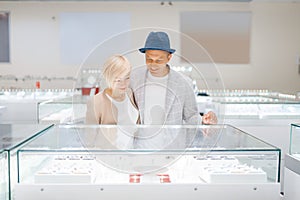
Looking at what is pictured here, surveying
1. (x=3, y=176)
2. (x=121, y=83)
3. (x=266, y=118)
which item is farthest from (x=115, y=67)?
(x=266, y=118)

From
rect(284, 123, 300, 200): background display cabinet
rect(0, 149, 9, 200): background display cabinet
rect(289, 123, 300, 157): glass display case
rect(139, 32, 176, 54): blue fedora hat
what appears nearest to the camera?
rect(0, 149, 9, 200): background display cabinet

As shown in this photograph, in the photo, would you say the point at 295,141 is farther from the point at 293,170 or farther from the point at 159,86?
the point at 159,86

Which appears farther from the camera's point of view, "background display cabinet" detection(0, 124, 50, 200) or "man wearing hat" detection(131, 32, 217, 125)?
"man wearing hat" detection(131, 32, 217, 125)

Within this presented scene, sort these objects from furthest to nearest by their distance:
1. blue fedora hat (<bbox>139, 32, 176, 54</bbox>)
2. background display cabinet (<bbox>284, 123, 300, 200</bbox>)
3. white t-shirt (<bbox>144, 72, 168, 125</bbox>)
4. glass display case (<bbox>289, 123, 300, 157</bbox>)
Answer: glass display case (<bbox>289, 123, 300, 157</bbox>)
background display cabinet (<bbox>284, 123, 300, 200</bbox>)
white t-shirt (<bbox>144, 72, 168, 125</bbox>)
blue fedora hat (<bbox>139, 32, 176, 54</bbox>)

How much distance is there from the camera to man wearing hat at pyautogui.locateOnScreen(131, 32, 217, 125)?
4.53ft

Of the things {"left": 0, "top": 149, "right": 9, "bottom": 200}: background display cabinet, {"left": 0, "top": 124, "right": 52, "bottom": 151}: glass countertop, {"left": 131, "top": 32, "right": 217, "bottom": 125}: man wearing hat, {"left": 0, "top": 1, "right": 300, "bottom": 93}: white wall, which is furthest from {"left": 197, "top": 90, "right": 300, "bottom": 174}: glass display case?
{"left": 0, "top": 1, "right": 300, "bottom": 93}: white wall

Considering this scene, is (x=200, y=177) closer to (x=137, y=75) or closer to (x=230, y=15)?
(x=137, y=75)

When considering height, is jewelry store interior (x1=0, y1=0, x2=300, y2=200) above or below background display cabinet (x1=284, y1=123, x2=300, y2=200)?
above

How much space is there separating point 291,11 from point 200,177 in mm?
6232

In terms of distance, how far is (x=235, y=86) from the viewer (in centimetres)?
680

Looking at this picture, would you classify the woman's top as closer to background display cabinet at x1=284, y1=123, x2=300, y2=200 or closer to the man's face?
the man's face

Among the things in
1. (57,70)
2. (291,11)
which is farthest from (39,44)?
(291,11)

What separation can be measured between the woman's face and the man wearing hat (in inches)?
4.8

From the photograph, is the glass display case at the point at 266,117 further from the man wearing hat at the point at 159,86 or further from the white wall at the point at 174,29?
the white wall at the point at 174,29
